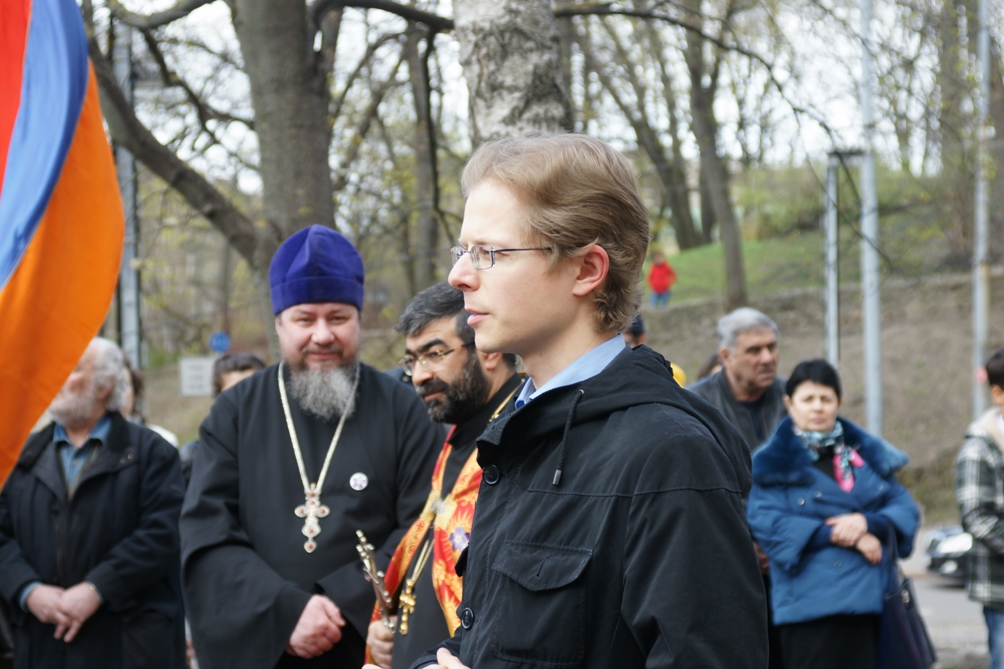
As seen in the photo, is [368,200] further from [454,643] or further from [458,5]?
[454,643]

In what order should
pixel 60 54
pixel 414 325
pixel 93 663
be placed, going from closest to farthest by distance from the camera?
pixel 414 325
pixel 60 54
pixel 93 663

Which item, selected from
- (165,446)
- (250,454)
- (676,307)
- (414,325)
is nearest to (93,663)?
(165,446)

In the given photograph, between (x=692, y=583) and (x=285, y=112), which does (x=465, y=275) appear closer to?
(x=692, y=583)

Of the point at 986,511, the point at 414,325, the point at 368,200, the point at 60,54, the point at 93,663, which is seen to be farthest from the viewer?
the point at 368,200

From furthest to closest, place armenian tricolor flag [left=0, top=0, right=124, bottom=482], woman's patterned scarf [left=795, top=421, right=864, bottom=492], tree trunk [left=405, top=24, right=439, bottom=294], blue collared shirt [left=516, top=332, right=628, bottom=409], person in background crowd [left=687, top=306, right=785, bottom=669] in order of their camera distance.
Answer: tree trunk [left=405, top=24, right=439, bottom=294] < person in background crowd [left=687, top=306, right=785, bottom=669] < woman's patterned scarf [left=795, top=421, right=864, bottom=492] < armenian tricolor flag [left=0, top=0, right=124, bottom=482] < blue collared shirt [left=516, top=332, right=628, bottom=409]

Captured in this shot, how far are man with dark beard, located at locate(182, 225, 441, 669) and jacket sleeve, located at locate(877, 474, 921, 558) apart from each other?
2.08m

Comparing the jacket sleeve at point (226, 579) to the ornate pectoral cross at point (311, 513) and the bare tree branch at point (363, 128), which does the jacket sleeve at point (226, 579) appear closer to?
the ornate pectoral cross at point (311, 513)

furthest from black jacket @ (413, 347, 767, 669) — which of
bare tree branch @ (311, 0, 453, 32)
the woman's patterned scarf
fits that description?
bare tree branch @ (311, 0, 453, 32)

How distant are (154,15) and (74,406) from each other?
3.38 meters

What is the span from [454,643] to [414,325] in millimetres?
1799

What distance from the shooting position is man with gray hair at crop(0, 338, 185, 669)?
453 cm

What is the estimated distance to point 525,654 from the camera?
5.48 ft

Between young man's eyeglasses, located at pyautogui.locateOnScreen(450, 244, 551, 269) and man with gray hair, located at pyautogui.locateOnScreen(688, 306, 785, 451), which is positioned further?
man with gray hair, located at pyautogui.locateOnScreen(688, 306, 785, 451)

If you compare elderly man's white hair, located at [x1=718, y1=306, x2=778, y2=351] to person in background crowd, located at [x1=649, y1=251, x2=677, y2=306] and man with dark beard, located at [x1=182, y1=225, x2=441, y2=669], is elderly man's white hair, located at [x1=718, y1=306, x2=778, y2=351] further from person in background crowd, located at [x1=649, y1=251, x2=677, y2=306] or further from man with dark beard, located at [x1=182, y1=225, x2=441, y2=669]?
person in background crowd, located at [x1=649, y1=251, x2=677, y2=306]
